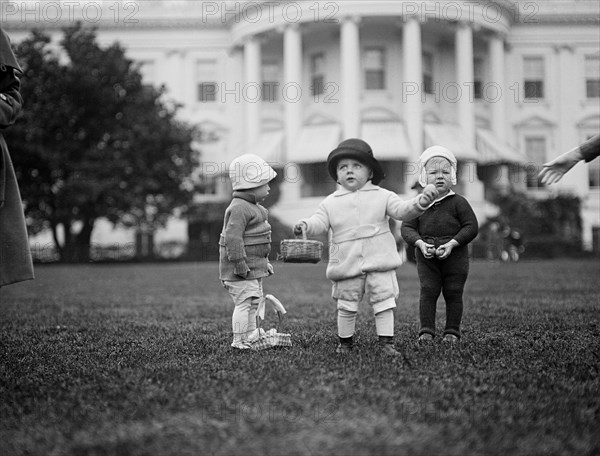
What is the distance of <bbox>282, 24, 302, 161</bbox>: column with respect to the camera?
3186 cm

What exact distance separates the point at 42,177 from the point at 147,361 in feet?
77.9

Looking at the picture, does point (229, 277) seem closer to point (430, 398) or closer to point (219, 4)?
point (430, 398)

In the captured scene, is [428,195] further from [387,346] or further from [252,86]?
[252,86]

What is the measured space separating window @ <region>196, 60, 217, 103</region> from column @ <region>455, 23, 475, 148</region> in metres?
11.0

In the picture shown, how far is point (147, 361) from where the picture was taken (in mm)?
5031

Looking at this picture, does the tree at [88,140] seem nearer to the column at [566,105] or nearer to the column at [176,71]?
the column at [176,71]

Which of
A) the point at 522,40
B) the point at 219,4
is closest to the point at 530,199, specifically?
the point at 522,40

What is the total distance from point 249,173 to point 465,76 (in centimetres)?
2808

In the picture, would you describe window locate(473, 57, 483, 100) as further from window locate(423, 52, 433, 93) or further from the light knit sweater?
the light knit sweater

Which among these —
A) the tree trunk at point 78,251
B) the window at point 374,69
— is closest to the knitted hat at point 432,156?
the tree trunk at point 78,251

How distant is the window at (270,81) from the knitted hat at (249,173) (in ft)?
97.9

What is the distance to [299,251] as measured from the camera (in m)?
5.04

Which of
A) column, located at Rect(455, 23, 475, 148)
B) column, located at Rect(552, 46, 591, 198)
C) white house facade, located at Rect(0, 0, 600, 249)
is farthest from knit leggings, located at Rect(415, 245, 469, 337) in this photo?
column, located at Rect(552, 46, 591, 198)

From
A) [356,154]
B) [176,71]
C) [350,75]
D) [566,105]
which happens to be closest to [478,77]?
[566,105]
